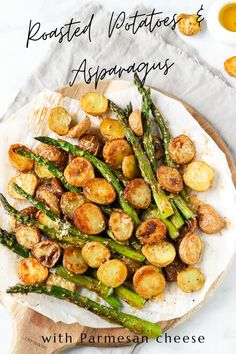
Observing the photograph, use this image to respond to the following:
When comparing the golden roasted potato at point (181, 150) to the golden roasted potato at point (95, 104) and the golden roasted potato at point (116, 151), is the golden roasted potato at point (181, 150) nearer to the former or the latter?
the golden roasted potato at point (116, 151)

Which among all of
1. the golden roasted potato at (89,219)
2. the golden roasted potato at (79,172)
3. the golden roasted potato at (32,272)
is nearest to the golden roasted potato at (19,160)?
the golden roasted potato at (79,172)

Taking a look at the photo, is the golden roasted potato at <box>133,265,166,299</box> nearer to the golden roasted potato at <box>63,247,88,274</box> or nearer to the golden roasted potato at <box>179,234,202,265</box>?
the golden roasted potato at <box>179,234,202,265</box>

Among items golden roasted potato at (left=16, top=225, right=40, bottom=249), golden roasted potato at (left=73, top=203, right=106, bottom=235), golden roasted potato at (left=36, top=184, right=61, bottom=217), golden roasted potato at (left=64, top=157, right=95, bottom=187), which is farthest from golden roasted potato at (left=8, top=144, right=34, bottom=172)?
golden roasted potato at (left=73, top=203, right=106, bottom=235)

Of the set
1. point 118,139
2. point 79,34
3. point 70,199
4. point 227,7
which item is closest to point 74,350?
point 70,199

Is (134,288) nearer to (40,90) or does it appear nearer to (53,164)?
(53,164)

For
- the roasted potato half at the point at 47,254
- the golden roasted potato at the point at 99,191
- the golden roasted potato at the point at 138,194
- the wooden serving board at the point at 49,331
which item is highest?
the golden roasted potato at the point at 138,194

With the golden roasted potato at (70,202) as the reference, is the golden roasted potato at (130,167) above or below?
above

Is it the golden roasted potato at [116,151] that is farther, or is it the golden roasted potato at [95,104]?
the golden roasted potato at [95,104]
